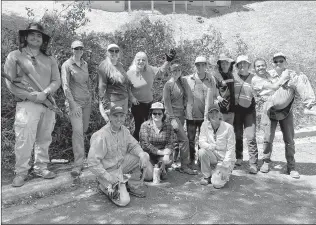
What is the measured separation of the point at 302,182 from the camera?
210 inches

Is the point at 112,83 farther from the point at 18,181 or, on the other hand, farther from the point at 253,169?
the point at 253,169

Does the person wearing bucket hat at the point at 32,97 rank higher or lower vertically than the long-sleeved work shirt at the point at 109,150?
higher

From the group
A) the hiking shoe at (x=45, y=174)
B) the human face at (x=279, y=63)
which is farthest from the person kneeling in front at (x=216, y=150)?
the hiking shoe at (x=45, y=174)

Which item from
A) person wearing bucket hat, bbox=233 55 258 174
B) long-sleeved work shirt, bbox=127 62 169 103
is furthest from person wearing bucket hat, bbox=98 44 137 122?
person wearing bucket hat, bbox=233 55 258 174

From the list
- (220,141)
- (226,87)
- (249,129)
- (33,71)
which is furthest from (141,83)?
(249,129)

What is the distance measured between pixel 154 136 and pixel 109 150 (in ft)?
2.96

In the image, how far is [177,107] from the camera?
18.1 ft

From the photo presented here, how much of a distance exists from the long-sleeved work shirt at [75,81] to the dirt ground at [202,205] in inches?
49.0

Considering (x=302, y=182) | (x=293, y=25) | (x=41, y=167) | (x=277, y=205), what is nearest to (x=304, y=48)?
(x=293, y=25)

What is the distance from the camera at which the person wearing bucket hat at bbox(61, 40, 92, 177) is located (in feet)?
16.2

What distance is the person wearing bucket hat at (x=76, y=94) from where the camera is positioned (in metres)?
4.93

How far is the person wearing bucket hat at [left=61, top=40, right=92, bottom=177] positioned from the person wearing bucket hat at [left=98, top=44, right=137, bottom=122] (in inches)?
9.4

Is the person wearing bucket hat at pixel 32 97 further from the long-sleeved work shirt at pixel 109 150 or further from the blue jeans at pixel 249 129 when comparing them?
the blue jeans at pixel 249 129

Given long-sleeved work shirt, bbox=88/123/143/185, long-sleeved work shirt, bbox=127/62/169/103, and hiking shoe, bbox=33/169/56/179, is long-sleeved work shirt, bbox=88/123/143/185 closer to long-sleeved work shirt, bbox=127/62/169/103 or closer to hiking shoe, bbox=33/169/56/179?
hiking shoe, bbox=33/169/56/179
